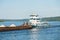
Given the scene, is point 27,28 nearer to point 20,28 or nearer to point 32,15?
point 20,28

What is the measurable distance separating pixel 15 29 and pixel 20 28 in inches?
Answer: 19.4

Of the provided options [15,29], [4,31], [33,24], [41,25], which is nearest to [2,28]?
[4,31]

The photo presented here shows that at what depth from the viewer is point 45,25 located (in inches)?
1187

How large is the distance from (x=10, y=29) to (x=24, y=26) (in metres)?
1.84

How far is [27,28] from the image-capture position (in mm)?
24375

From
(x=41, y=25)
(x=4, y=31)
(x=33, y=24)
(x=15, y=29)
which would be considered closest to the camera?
(x=4, y=31)

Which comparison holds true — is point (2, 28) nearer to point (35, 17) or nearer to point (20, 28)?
point (20, 28)

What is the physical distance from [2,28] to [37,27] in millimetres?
6725

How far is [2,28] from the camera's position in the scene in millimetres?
22250

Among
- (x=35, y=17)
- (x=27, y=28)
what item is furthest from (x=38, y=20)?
(x=27, y=28)

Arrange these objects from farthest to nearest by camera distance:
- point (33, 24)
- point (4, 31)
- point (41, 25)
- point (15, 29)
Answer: point (41, 25) < point (33, 24) < point (15, 29) < point (4, 31)

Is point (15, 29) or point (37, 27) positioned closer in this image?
point (15, 29)

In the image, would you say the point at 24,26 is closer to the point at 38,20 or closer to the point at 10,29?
the point at 10,29

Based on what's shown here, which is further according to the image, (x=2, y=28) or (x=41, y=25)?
(x=41, y=25)
